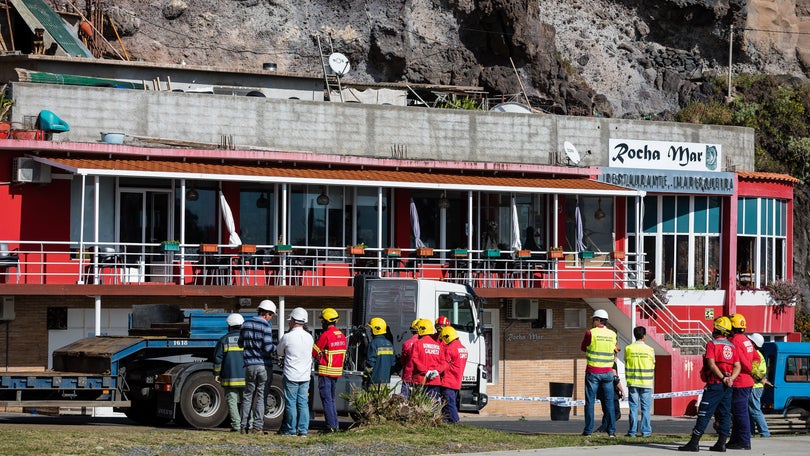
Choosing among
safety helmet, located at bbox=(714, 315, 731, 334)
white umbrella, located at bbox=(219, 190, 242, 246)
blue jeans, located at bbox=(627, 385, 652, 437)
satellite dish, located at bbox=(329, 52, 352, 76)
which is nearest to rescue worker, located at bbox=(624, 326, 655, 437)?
blue jeans, located at bbox=(627, 385, 652, 437)

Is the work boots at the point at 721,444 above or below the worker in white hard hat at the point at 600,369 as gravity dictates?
below

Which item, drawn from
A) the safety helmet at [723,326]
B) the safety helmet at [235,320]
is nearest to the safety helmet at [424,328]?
the safety helmet at [235,320]

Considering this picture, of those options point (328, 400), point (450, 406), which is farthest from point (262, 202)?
point (328, 400)

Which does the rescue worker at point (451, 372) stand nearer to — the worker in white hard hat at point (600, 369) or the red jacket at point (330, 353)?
the red jacket at point (330, 353)

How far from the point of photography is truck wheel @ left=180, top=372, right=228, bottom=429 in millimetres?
21047

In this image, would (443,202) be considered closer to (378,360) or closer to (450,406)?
(450,406)

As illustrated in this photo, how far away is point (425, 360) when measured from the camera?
67.5 ft

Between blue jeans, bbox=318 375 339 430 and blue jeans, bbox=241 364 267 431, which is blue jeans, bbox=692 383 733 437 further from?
blue jeans, bbox=241 364 267 431

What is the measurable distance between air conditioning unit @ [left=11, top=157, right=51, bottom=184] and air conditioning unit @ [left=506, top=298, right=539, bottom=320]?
11300 millimetres

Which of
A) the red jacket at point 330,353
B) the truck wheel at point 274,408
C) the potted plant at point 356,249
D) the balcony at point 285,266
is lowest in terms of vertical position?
the truck wheel at point 274,408

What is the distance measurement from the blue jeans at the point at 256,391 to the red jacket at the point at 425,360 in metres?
2.53

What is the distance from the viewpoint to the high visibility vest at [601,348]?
19.9 m

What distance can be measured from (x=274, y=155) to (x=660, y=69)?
100 ft

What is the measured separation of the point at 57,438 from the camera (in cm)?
1656
